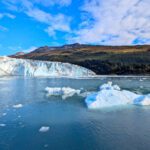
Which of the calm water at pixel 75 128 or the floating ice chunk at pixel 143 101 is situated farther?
the floating ice chunk at pixel 143 101

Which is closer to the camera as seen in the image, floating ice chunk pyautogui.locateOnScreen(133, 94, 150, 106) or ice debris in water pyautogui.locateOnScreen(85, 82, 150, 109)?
ice debris in water pyautogui.locateOnScreen(85, 82, 150, 109)

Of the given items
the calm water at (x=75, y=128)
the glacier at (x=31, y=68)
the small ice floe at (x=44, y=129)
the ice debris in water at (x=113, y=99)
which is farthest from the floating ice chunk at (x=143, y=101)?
the glacier at (x=31, y=68)

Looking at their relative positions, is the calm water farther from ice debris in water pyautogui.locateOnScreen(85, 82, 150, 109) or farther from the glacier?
the glacier

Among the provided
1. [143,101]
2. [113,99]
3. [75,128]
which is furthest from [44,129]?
[143,101]

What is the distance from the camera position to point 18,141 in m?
4.81

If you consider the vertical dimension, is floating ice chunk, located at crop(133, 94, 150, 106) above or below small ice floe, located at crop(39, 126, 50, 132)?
above

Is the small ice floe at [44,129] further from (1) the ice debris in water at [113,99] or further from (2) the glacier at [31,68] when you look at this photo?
(2) the glacier at [31,68]

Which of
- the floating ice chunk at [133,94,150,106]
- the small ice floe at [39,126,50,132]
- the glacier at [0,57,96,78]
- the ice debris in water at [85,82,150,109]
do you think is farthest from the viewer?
the glacier at [0,57,96,78]

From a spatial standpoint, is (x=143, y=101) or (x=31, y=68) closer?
(x=143, y=101)

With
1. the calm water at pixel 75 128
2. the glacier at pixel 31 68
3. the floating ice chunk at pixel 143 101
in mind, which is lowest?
the calm water at pixel 75 128

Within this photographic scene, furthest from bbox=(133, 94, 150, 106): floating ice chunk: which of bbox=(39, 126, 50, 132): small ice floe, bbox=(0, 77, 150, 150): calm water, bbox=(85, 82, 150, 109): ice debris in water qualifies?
bbox=(39, 126, 50, 132): small ice floe

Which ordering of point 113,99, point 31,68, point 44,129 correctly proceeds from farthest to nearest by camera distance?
point 31,68 → point 113,99 → point 44,129

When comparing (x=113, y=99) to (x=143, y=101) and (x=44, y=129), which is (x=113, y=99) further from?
(x=44, y=129)

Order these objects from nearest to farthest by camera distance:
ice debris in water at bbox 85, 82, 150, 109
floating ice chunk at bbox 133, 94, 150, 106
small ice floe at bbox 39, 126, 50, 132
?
small ice floe at bbox 39, 126, 50, 132 < ice debris in water at bbox 85, 82, 150, 109 < floating ice chunk at bbox 133, 94, 150, 106
